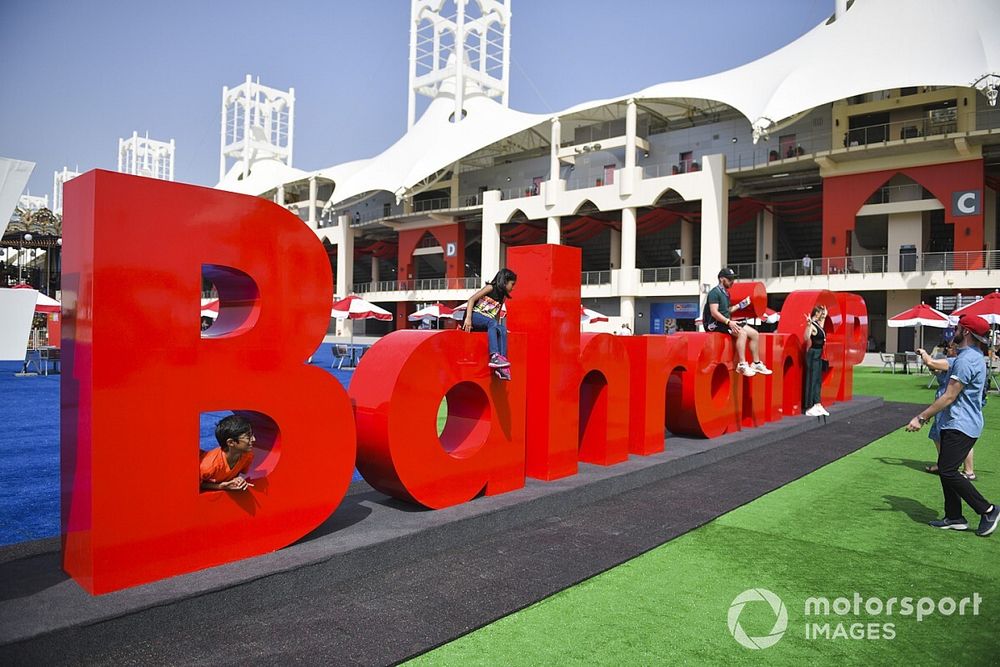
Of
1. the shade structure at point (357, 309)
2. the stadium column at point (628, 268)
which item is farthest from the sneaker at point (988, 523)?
the stadium column at point (628, 268)

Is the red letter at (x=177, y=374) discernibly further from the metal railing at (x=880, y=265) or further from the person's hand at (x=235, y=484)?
the metal railing at (x=880, y=265)

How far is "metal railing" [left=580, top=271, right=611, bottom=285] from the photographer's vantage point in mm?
35469

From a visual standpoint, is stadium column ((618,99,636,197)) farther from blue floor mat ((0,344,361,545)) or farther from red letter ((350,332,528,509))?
red letter ((350,332,528,509))

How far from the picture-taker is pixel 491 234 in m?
39.7

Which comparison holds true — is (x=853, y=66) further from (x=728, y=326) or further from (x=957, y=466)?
(x=957, y=466)

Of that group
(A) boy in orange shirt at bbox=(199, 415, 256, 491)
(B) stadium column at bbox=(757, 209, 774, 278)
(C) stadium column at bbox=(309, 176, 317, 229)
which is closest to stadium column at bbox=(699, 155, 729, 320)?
(B) stadium column at bbox=(757, 209, 774, 278)

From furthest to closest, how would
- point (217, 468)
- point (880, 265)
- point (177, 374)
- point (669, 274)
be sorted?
1. point (669, 274)
2. point (880, 265)
3. point (217, 468)
4. point (177, 374)

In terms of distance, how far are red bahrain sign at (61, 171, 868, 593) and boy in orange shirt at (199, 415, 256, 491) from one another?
0.28 feet

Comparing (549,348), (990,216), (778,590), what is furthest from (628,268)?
(778,590)

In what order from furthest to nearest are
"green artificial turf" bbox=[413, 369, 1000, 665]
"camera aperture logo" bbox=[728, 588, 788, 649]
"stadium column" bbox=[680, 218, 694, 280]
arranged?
"stadium column" bbox=[680, 218, 694, 280] → "camera aperture logo" bbox=[728, 588, 788, 649] → "green artificial turf" bbox=[413, 369, 1000, 665]

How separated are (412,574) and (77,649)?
1.74m

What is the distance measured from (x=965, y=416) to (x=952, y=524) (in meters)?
0.87

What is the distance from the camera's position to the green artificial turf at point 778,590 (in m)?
3.18

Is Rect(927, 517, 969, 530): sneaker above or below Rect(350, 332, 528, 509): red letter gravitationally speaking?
below
